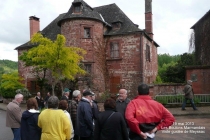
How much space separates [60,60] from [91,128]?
11.0 metres

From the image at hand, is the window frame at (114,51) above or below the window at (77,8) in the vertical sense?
below

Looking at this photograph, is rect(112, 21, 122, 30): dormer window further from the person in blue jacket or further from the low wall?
the person in blue jacket

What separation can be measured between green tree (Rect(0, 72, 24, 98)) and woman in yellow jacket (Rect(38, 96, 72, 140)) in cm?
2270

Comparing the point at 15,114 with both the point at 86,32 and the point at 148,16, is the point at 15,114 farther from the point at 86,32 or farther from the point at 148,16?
the point at 148,16

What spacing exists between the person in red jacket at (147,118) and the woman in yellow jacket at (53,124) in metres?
1.18

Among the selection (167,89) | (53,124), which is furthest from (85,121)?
(167,89)

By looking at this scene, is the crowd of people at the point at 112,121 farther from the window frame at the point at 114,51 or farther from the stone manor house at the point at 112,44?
the window frame at the point at 114,51

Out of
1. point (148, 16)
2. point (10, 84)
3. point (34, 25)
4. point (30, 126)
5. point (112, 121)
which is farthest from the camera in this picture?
point (34, 25)

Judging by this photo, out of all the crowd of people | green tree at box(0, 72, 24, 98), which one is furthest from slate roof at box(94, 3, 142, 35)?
the crowd of people

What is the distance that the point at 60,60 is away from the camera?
15969 mm

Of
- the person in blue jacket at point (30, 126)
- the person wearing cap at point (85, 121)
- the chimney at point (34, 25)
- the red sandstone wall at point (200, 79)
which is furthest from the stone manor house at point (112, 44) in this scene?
the person in blue jacket at point (30, 126)

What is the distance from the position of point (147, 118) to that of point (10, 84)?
2393 cm

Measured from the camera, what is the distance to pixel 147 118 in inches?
154

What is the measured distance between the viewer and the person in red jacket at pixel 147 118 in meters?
3.91
